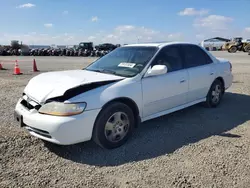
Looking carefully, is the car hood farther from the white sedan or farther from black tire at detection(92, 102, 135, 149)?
black tire at detection(92, 102, 135, 149)

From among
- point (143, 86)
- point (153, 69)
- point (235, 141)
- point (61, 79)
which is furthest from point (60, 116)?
point (235, 141)

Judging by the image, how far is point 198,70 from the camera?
5.03 meters

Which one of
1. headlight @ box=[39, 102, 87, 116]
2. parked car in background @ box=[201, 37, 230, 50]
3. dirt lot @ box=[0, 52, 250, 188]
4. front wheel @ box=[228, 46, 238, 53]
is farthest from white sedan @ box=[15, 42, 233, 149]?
parked car in background @ box=[201, 37, 230, 50]

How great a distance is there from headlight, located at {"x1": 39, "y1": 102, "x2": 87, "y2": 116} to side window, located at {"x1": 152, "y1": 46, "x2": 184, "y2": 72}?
1.64 meters

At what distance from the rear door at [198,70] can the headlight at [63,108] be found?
2.48m

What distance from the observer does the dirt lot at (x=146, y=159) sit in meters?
2.83

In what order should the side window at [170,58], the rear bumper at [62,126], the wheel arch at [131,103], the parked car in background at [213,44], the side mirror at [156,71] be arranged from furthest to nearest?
the parked car in background at [213,44] → the side window at [170,58] → the side mirror at [156,71] → the wheel arch at [131,103] → the rear bumper at [62,126]

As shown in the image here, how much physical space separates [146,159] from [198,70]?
2527 mm

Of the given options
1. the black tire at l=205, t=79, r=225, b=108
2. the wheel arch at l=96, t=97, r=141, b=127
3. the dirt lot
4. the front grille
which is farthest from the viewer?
the black tire at l=205, t=79, r=225, b=108

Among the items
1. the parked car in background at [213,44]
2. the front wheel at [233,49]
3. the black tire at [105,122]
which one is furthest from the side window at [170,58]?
the parked car in background at [213,44]

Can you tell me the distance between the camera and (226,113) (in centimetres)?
527

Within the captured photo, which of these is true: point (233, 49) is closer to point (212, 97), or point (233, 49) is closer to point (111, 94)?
point (212, 97)

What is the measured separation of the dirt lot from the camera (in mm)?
2830

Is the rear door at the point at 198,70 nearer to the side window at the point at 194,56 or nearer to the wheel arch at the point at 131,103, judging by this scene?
the side window at the point at 194,56
